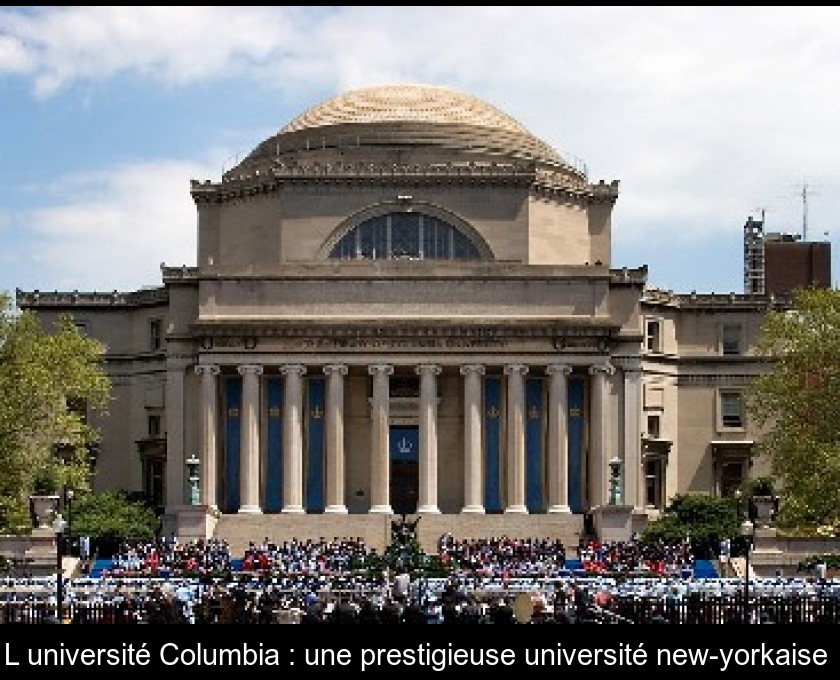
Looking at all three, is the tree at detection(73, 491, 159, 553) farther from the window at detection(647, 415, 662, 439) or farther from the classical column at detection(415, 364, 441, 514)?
the window at detection(647, 415, 662, 439)

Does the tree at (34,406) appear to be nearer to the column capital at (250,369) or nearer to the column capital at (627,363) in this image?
the column capital at (250,369)

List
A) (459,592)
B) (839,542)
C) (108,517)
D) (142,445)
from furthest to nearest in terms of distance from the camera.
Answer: (142,445) → (108,517) → (839,542) → (459,592)

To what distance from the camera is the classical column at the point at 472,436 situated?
10169 centimetres

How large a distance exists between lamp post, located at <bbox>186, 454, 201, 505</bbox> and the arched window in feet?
52.0

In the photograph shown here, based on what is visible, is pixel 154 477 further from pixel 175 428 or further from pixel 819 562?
pixel 819 562

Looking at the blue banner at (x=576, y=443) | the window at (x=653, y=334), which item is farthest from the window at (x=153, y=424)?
the window at (x=653, y=334)

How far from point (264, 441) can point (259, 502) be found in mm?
3354

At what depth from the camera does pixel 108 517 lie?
311 ft

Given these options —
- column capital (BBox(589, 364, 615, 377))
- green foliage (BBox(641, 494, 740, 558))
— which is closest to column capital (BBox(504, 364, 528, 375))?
column capital (BBox(589, 364, 615, 377))

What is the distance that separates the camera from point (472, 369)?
334 feet

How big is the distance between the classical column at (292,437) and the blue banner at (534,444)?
11.8m

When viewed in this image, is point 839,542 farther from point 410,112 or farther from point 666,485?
point 410,112

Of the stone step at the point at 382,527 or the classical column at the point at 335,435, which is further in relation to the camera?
the classical column at the point at 335,435

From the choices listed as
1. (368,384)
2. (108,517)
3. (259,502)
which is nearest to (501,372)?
(368,384)
